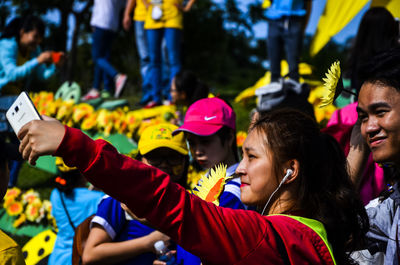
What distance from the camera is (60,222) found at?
339 centimetres

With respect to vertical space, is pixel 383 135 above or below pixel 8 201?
above

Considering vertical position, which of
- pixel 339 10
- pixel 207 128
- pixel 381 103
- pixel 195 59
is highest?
pixel 339 10

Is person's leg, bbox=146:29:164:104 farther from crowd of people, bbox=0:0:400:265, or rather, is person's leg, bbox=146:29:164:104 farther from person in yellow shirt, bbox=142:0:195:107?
crowd of people, bbox=0:0:400:265

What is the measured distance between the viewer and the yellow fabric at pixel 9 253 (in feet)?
5.47

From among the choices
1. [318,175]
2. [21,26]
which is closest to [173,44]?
[21,26]

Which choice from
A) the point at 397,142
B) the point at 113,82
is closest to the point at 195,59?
the point at 113,82

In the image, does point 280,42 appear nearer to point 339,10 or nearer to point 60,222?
point 339,10

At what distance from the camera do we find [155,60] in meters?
6.27

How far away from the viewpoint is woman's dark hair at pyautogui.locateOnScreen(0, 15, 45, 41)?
5105 mm

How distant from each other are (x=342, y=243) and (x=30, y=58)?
4748mm

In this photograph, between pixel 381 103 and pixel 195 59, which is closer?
pixel 381 103

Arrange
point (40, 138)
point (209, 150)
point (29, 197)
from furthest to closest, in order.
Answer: point (29, 197), point (209, 150), point (40, 138)

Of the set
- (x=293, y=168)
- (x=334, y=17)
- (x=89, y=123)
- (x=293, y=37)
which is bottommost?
(x=89, y=123)

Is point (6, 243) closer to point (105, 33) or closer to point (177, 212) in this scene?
point (177, 212)
